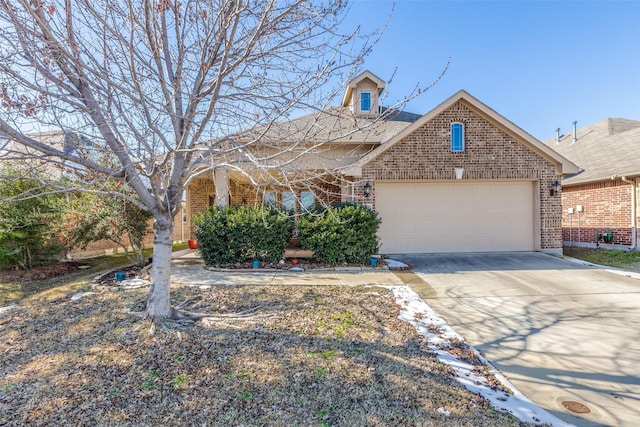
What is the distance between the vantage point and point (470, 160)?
33.1 feet

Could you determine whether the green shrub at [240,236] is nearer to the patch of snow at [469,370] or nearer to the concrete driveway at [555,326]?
the concrete driveway at [555,326]

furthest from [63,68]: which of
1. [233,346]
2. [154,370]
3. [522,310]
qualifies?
[522,310]

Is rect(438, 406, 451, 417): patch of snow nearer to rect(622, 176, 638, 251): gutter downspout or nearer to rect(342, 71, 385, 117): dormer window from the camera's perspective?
rect(342, 71, 385, 117): dormer window

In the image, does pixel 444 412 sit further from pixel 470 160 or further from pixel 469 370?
pixel 470 160

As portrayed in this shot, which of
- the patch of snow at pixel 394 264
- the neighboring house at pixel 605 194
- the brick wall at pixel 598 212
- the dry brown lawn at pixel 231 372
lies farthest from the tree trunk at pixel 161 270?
the brick wall at pixel 598 212

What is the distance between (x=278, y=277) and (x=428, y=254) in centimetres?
532

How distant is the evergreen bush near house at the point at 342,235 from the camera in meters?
8.52

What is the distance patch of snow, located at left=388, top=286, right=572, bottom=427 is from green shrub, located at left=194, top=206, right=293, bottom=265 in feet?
13.7

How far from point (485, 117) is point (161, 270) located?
10.2m

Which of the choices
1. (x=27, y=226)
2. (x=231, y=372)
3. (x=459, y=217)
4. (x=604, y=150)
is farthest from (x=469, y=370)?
(x=604, y=150)

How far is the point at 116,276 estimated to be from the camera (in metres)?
7.41

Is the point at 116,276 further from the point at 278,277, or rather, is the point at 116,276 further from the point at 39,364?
the point at 39,364

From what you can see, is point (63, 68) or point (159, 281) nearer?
point (63, 68)

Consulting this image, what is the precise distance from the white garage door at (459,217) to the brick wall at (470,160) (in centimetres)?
42
